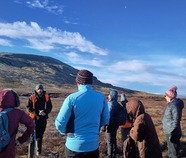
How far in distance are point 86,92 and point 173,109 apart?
446 centimetres

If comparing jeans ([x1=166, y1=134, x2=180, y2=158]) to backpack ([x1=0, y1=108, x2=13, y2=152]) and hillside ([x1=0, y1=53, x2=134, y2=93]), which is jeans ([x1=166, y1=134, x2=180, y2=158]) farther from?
hillside ([x1=0, y1=53, x2=134, y2=93])

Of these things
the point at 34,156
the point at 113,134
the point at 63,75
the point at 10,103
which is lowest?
the point at 34,156

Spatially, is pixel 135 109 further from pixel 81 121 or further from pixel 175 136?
pixel 175 136

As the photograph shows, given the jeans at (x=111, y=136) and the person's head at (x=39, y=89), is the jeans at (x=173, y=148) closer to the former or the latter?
the jeans at (x=111, y=136)

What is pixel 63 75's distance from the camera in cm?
14600

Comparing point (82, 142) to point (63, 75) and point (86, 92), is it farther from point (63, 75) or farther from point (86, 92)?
point (63, 75)

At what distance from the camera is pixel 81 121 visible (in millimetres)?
5816

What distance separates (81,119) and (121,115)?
5363mm

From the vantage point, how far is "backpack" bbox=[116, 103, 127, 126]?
10.9 metres

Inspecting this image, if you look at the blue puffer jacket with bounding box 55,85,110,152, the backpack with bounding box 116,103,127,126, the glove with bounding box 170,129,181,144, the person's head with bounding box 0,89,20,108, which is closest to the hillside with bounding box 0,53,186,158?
the backpack with bounding box 116,103,127,126

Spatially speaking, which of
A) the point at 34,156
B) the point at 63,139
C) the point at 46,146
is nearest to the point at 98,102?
the point at 34,156

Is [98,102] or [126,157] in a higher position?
[98,102]

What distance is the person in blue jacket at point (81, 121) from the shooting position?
573cm

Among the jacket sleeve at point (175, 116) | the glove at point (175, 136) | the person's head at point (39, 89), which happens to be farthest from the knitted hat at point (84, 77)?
the person's head at point (39, 89)
